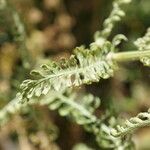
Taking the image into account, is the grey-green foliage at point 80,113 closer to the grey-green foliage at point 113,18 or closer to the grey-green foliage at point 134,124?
the grey-green foliage at point 113,18

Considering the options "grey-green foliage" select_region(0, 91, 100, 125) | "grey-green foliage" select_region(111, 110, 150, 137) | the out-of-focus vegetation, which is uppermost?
the out-of-focus vegetation

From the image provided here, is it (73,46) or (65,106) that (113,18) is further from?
(73,46)

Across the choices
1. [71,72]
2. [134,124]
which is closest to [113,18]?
[71,72]

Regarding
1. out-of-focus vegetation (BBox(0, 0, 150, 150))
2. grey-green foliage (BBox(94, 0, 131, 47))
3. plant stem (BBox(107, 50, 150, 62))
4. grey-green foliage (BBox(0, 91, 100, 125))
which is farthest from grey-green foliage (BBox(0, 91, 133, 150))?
out-of-focus vegetation (BBox(0, 0, 150, 150))

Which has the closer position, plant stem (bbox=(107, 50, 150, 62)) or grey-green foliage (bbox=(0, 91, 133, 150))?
plant stem (bbox=(107, 50, 150, 62))

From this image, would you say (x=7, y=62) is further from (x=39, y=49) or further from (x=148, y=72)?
(x=148, y=72)

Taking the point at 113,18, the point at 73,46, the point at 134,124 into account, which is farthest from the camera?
the point at 73,46

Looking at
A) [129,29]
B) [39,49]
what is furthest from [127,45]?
[39,49]

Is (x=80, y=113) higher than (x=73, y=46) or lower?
lower

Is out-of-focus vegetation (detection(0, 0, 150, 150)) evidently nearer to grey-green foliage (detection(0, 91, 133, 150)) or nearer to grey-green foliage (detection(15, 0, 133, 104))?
grey-green foliage (detection(0, 91, 133, 150))

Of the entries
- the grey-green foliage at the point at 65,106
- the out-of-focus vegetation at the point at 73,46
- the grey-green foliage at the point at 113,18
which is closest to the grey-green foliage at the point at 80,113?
the grey-green foliage at the point at 65,106

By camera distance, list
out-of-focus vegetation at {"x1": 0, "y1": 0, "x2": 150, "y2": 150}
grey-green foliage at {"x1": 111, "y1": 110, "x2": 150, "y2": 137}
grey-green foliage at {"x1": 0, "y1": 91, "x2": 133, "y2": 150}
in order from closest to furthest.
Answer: grey-green foliage at {"x1": 111, "y1": 110, "x2": 150, "y2": 137}
grey-green foliage at {"x1": 0, "y1": 91, "x2": 133, "y2": 150}
out-of-focus vegetation at {"x1": 0, "y1": 0, "x2": 150, "y2": 150}
